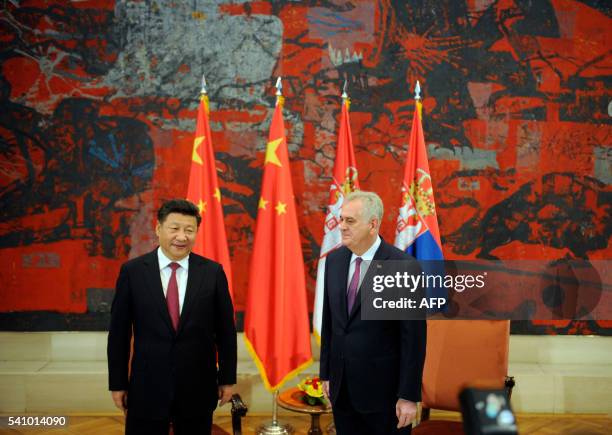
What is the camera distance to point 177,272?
106 inches

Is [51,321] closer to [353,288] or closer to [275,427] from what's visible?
[275,427]

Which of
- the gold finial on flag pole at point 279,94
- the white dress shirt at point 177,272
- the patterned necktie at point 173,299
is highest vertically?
the gold finial on flag pole at point 279,94

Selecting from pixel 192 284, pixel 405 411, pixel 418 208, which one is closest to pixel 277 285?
pixel 418 208

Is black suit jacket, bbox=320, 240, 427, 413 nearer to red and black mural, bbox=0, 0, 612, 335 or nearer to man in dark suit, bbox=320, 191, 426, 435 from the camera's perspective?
man in dark suit, bbox=320, 191, 426, 435

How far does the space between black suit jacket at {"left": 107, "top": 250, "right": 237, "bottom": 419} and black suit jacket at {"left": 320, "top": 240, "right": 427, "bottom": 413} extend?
0.57m

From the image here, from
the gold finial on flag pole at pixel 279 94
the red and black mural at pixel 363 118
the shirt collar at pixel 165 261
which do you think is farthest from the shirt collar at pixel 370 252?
the red and black mural at pixel 363 118

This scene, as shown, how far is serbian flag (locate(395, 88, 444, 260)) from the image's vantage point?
14.0ft

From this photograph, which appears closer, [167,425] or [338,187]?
[167,425]

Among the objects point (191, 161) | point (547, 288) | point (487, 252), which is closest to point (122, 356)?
point (191, 161)

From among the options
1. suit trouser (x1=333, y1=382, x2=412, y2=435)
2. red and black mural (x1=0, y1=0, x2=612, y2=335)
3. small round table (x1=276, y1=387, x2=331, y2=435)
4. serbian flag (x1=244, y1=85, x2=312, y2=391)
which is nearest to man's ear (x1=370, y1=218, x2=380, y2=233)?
suit trouser (x1=333, y1=382, x2=412, y2=435)

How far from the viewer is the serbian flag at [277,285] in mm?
4062

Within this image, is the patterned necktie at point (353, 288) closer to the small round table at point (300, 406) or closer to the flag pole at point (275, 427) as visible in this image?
the small round table at point (300, 406)

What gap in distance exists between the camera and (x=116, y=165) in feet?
15.0

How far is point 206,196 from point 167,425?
1.88 metres
